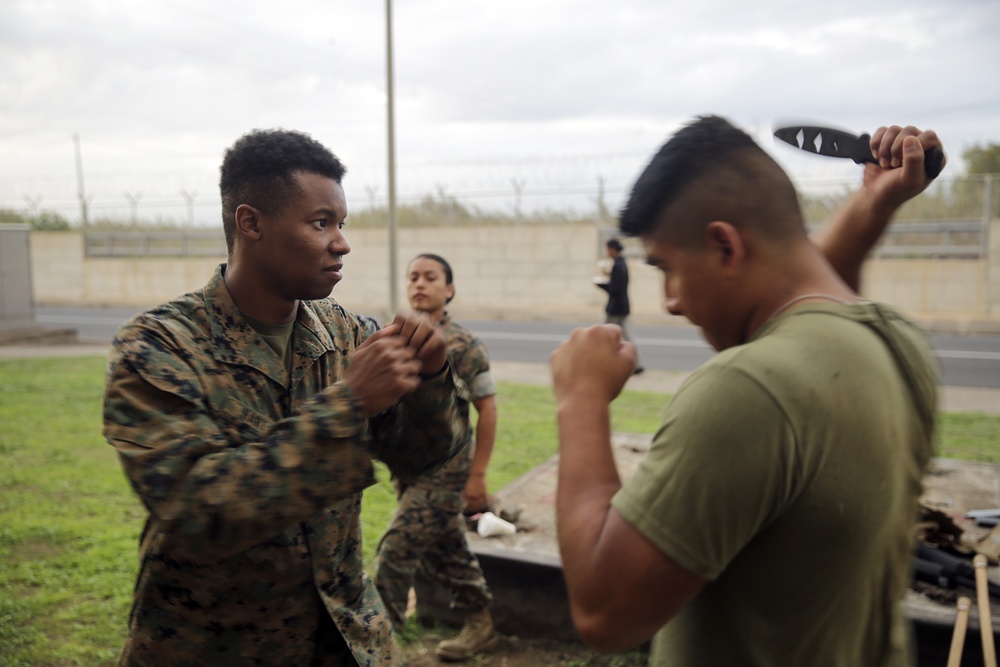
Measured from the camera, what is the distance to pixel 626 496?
4.20 ft

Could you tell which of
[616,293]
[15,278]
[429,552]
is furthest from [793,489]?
[15,278]

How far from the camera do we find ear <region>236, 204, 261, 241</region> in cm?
216

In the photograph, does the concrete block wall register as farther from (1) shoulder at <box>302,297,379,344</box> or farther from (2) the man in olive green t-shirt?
(2) the man in olive green t-shirt

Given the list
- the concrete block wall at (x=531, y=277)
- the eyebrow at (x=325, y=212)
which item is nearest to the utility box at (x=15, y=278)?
the concrete block wall at (x=531, y=277)

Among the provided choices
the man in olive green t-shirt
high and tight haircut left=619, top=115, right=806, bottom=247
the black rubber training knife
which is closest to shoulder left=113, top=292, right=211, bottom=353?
the man in olive green t-shirt

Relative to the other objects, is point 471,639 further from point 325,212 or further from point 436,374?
point 325,212

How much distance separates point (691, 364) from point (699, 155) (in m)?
11.8

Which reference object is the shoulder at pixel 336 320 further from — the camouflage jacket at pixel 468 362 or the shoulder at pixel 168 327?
the camouflage jacket at pixel 468 362

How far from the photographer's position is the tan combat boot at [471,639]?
4.04 meters

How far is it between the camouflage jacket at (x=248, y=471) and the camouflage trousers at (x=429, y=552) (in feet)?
5.63

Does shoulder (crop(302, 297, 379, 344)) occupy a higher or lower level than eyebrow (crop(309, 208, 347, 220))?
lower

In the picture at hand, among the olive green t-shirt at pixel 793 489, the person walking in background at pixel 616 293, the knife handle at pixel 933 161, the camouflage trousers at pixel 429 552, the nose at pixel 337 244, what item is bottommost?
the camouflage trousers at pixel 429 552

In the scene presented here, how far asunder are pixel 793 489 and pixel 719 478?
13 centimetres

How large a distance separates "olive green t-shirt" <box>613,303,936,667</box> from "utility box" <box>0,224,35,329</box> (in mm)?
18272
